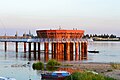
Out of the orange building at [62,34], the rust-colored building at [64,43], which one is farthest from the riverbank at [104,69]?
the orange building at [62,34]

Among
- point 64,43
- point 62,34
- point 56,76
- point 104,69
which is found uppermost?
point 62,34

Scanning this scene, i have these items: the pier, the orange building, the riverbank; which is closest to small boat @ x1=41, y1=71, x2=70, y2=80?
the riverbank

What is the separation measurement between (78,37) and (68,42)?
22.6 ft

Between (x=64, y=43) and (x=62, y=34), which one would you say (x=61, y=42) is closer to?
(x=64, y=43)

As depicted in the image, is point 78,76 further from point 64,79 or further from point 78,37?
point 78,37

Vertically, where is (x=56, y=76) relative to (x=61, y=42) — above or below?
below

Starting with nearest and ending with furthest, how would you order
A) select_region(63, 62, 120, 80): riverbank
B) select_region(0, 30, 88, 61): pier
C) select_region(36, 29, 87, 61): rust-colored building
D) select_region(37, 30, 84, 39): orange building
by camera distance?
select_region(63, 62, 120, 80): riverbank < select_region(0, 30, 88, 61): pier < select_region(36, 29, 87, 61): rust-colored building < select_region(37, 30, 84, 39): orange building

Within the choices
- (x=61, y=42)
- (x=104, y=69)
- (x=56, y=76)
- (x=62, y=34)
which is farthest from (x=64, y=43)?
(x=56, y=76)

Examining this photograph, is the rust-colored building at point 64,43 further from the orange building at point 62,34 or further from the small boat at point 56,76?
the small boat at point 56,76

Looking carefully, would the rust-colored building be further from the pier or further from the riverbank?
the riverbank

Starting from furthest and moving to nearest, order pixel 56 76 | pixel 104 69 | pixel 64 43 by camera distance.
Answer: pixel 64 43 → pixel 104 69 → pixel 56 76

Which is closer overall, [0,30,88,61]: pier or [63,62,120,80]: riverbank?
[63,62,120,80]: riverbank

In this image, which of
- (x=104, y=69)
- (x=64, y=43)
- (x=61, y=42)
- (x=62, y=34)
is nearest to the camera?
(x=104, y=69)

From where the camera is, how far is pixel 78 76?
3675cm
